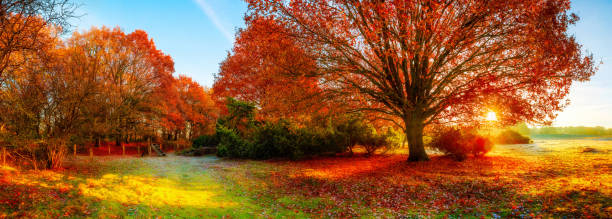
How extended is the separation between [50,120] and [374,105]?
14993mm

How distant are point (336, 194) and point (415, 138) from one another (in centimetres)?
680

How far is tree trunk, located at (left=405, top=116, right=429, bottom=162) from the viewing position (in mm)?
13380

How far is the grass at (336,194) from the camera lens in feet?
20.6

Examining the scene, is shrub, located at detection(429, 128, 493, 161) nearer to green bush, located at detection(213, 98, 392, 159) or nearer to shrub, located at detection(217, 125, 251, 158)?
green bush, located at detection(213, 98, 392, 159)

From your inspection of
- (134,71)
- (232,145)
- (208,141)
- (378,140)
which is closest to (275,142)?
(232,145)

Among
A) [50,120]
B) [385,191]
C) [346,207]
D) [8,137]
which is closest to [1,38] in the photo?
[8,137]

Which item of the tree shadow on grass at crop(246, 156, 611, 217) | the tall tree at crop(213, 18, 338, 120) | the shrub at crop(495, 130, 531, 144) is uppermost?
the tall tree at crop(213, 18, 338, 120)

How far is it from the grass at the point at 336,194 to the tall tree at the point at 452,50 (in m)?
3.08

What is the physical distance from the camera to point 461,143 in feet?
46.7

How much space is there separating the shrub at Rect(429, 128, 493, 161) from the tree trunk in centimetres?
213

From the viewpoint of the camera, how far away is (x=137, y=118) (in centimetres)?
2708

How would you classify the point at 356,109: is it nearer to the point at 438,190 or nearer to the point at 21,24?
the point at 438,190

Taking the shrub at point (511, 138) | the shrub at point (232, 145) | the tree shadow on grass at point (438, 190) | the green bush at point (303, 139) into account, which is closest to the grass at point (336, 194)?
the tree shadow on grass at point (438, 190)

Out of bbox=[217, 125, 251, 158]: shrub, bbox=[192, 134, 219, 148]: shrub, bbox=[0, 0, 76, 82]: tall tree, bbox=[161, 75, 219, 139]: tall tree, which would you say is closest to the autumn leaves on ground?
bbox=[0, 0, 76, 82]: tall tree
